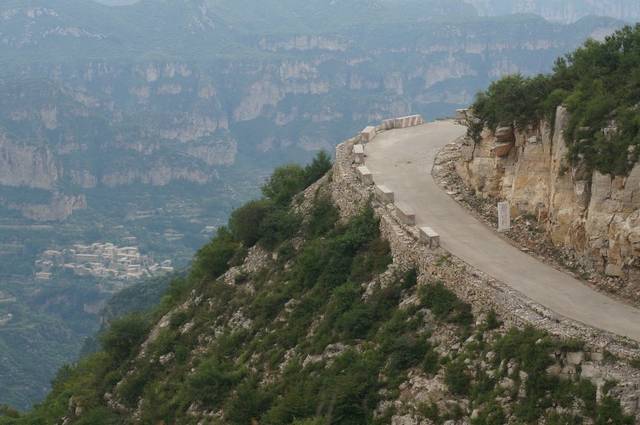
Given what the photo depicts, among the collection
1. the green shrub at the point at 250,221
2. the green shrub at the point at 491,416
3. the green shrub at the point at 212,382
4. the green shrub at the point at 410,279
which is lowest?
the green shrub at the point at 212,382

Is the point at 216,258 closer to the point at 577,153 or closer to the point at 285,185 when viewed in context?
the point at 285,185

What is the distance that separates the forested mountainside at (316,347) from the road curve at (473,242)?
4.28 feet

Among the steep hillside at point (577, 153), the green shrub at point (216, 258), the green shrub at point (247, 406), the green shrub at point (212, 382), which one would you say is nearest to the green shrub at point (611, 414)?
the steep hillside at point (577, 153)

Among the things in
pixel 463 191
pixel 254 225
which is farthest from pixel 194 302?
pixel 463 191

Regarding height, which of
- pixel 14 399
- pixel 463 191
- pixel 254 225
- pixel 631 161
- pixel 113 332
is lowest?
pixel 14 399

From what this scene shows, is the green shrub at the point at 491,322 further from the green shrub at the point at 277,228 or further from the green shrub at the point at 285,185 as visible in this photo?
the green shrub at the point at 285,185

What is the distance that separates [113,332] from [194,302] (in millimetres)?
3677

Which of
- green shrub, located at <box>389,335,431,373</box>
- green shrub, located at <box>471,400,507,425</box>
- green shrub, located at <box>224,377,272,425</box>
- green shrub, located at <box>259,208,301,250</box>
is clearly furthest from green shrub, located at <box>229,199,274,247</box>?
green shrub, located at <box>471,400,507,425</box>

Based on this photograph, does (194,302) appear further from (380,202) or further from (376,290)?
(376,290)

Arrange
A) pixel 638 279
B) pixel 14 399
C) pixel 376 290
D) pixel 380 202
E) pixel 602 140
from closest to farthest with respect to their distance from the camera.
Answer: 1. pixel 638 279
2. pixel 602 140
3. pixel 376 290
4. pixel 380 202
5. pixel 14 399

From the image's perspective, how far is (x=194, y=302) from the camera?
40.7m

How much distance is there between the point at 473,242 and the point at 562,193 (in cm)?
324

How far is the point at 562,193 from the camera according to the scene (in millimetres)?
28609

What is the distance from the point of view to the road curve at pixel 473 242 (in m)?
24.7
